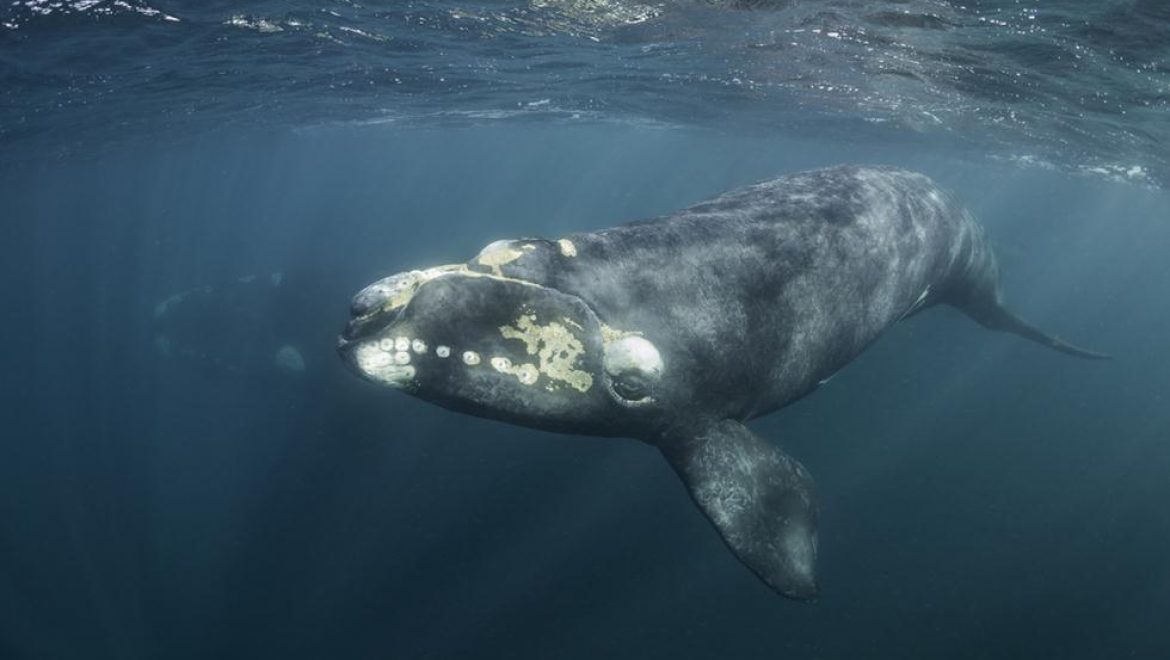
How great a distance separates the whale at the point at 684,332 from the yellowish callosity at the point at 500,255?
0.04ft

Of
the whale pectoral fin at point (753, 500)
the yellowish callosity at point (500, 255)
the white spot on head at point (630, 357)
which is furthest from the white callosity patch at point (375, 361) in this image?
the whale pectoral fin at point (753, 500)

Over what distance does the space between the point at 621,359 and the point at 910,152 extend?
47.5 m

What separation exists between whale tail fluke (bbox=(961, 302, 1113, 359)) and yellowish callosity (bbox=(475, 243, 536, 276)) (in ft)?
36.4

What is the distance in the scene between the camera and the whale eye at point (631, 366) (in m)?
4.93

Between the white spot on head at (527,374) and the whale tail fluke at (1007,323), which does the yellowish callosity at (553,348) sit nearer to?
the white spot on head at (527,374)

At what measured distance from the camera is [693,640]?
1515 centimetres

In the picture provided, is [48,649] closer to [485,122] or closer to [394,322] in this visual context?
[394,322]

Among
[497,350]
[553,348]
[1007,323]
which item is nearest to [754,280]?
[553,348]

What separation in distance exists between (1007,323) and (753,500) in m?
12.0

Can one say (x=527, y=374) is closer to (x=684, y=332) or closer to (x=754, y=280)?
(x=684, y=332)

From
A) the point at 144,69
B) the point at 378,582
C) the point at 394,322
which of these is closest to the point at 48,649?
the point at 378,582

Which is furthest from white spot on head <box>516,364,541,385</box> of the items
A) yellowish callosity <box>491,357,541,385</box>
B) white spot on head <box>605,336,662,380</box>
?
white spot on head <box>605,336,662,380</box>

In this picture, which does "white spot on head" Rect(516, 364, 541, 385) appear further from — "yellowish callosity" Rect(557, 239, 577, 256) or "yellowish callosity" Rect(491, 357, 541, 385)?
"yellowish callosity" Rect(557, 239, 577, 256)

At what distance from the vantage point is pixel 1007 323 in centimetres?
1466
